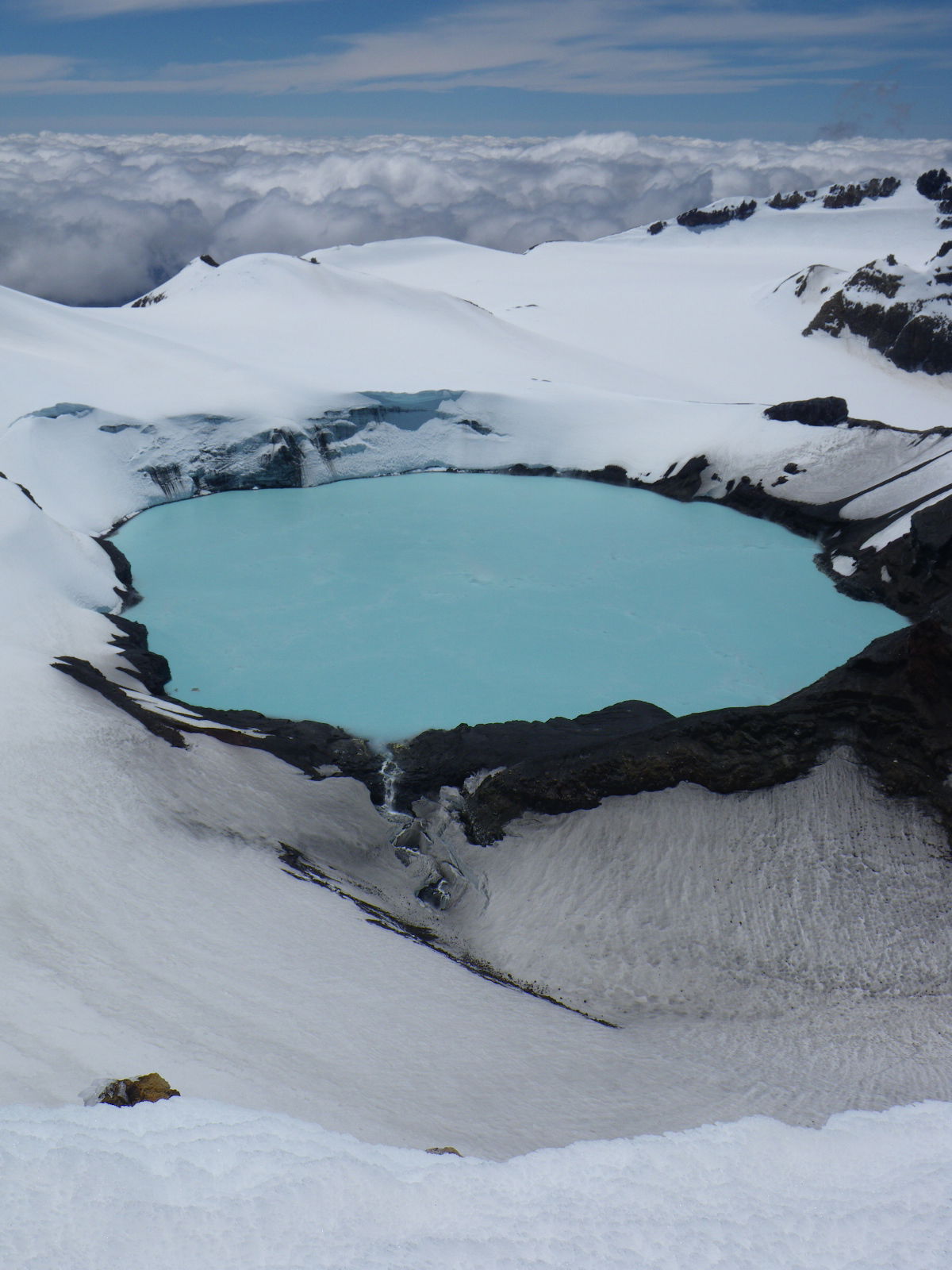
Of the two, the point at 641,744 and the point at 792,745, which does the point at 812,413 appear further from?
the point at 641,744

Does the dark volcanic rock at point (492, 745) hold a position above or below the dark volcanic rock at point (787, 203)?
below

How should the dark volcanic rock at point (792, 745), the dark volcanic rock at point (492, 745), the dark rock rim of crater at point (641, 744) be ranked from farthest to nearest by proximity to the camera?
the dark volcanic rock at point (492, 745) < the dark rock rim of crater at point (641, 744) < the dark volcanic rock at point (792, 745)

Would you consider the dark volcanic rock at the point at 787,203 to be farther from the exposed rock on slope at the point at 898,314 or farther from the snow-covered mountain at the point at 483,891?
the snow-covered mountain at the point at 483,891

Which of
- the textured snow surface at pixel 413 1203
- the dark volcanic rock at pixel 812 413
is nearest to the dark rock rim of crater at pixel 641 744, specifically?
the textured snow surface at pixel 413 1203

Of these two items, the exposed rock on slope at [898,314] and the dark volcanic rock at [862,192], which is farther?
the dark volcanic rock at [862,192]

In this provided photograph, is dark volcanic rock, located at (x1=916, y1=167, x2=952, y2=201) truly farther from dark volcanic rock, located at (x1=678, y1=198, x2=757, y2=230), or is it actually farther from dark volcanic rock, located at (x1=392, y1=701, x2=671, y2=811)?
dark volcanic rock, located at (x1=392, y1=701, x2=671, y2=811)

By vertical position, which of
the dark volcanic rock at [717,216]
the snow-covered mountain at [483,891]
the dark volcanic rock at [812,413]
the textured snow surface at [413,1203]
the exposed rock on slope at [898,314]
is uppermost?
the dark volcanic rock at [717,216]

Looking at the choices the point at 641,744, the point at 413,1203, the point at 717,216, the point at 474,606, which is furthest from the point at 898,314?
the point at 413,1203

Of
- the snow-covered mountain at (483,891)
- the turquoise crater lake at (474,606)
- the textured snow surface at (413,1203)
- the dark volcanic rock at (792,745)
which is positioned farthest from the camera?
the turquoise crater lake at (474,606)
